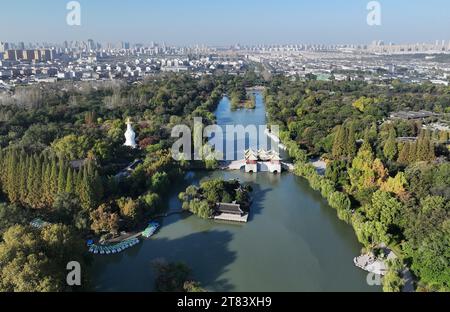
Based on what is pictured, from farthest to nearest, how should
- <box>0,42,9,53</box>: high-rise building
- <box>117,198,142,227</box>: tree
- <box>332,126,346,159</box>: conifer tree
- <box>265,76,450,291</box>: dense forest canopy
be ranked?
<box>0,42,9,53</box>: high-rise building < <box>332,126,346,159</box>: conifer tree < <box>117,198,142,227</box>: tree < <box>265,76,450,291</box>: dense forest canopy

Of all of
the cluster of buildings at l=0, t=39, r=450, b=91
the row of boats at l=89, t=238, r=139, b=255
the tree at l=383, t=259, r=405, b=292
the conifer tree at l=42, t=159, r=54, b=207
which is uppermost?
the cluster of buildings at l=0, t=39, r=450, b=91

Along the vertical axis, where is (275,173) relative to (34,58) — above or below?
below

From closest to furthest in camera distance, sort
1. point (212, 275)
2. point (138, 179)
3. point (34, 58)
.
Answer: point (212, 275) < point (138, 179) < point (34, 58)

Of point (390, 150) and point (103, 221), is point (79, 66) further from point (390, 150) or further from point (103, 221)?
point (103, 221)

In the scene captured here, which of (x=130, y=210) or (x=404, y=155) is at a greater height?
(x=404, y=155)

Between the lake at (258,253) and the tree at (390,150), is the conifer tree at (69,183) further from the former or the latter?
the tree at (390,150)

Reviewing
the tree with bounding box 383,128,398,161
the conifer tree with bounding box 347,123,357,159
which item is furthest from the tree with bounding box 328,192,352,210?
the tree with bounding box 383,128,398,161

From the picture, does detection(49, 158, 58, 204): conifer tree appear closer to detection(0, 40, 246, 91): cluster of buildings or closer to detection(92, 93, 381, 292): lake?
detection(92, 93, 381, 292): lake

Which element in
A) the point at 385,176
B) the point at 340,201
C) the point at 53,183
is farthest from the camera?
the point at 385,176

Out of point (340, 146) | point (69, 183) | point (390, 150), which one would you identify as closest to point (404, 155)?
point (390, 150)

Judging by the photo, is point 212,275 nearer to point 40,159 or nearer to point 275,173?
point 40,159
